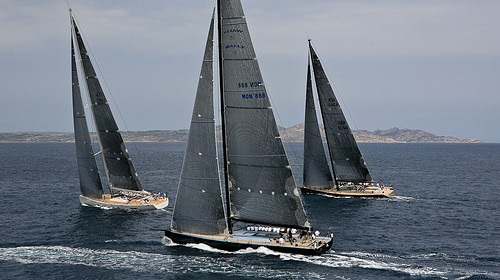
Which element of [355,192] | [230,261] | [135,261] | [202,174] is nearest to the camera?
[230,261]

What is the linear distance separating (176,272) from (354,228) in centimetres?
2207

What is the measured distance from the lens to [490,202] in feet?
219

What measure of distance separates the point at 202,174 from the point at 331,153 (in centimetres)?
3228

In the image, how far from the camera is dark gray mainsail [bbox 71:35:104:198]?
2214 inches

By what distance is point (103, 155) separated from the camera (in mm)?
57688

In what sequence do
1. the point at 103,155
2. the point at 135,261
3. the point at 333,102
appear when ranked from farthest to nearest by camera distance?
the point at 333,102
the point at 103,155
the point at 135,261

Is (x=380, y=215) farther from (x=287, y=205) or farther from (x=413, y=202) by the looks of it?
(x=287, y=205)

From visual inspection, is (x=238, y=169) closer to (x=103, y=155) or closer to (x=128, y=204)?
(x=128, y=204)

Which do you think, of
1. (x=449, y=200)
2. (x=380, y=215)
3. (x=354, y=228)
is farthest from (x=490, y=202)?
(x=354, y=228)

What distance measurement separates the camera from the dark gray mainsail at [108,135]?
55.5 metres

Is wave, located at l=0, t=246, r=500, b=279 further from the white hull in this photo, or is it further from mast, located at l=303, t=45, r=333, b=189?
mast, located at l=303, t=45, r=333, b=189

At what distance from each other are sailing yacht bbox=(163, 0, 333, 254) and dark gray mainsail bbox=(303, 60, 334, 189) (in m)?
27.2

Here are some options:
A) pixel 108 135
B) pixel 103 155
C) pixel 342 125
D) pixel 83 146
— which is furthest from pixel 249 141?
Result: pixel 342 125

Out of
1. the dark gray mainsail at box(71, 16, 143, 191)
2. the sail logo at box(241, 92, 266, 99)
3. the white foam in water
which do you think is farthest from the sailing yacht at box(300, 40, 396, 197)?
the white foam in water
